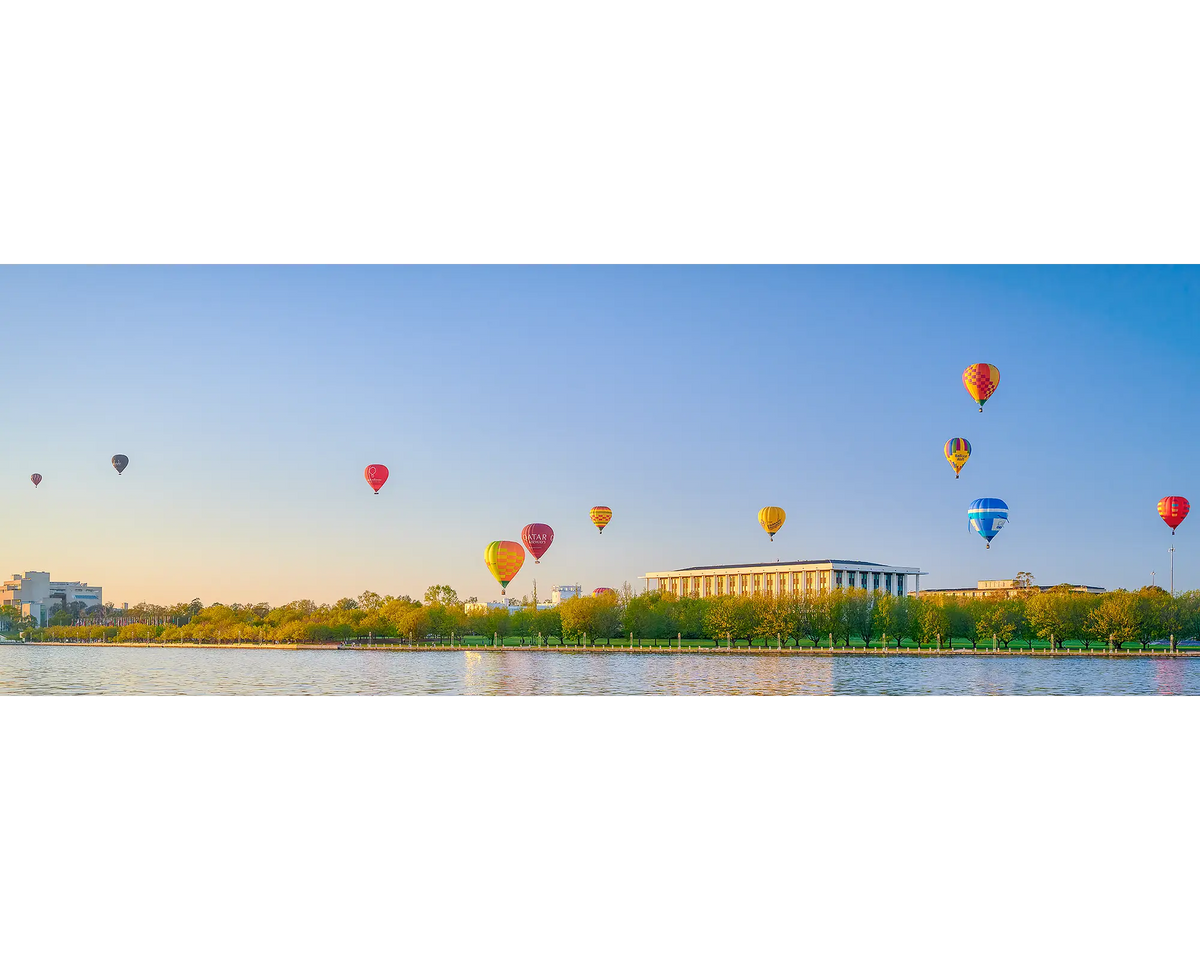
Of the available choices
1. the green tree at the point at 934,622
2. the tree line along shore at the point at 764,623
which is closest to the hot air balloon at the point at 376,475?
the tree line along shore at the point at 764,623

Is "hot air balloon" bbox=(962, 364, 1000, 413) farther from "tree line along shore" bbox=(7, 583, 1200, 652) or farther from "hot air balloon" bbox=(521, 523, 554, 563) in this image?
"tree line along shore" bbox=(7, 583, 1200, 652)
